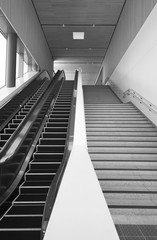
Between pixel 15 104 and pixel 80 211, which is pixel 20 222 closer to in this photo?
pixel 80 211

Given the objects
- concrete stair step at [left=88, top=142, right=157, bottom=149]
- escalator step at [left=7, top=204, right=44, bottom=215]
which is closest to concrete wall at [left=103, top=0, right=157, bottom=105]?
concrete stair step at [left=88, top=142, right=157, bottom=149]

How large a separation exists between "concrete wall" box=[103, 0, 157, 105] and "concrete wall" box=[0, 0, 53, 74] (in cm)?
406

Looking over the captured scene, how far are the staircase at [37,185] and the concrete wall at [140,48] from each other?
104 inches

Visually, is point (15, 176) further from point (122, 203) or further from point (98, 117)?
point (98, 117)

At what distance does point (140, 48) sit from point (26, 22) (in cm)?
495

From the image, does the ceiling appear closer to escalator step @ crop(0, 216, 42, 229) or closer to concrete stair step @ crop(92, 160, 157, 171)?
concrete stair step @ crop(92, 160, 157, 171)

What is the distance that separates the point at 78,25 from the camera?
13.9m

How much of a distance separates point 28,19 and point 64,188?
10.4 meters

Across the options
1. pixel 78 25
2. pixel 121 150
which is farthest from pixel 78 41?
pixel 121 150

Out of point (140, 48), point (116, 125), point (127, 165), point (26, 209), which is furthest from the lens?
point (140, 48)

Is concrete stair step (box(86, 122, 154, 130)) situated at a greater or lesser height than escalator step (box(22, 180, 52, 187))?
greater

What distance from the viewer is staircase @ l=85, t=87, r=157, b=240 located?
3.05 m

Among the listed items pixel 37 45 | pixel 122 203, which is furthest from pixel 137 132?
pixel 37 45

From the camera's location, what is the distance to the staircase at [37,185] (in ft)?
→ 10.2
